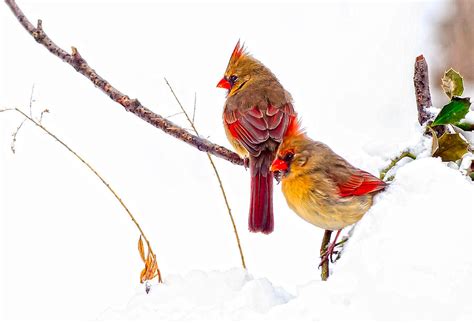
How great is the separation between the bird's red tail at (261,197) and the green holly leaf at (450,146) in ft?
1.09

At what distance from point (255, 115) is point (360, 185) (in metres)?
0.96

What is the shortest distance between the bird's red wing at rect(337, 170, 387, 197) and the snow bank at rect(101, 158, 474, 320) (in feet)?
0.06

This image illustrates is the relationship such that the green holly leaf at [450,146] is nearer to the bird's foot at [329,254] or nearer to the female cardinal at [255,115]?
the bird's foot at [329,254]

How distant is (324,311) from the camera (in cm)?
93

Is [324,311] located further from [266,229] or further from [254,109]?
[254,109]

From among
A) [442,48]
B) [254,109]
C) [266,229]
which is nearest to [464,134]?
[266,229]

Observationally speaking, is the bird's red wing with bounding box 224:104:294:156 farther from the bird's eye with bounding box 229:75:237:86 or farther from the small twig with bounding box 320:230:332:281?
the small twig with bounding box 320:230:332:281

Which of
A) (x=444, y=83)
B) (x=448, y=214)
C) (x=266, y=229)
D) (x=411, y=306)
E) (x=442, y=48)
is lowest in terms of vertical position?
(x=411, y=306)

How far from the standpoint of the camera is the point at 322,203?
3.71ft

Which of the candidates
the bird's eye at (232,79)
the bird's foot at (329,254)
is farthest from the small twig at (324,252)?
the bird's eye at (232,79)

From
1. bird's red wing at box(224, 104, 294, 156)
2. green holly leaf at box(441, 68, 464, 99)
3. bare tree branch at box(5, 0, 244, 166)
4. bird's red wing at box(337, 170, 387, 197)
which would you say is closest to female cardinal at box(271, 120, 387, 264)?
bird's red wing at box(337, 170, 387, 197)

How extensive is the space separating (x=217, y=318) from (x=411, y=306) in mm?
252

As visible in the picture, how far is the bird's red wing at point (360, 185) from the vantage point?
1104mm

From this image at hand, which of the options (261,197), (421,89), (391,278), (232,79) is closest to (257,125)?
(232,79)
